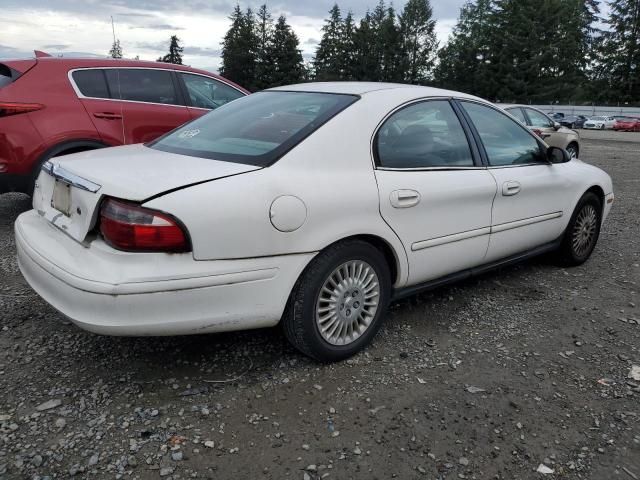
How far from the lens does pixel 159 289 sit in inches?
91.8

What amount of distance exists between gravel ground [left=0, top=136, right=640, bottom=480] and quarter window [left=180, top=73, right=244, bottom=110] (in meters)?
3.28

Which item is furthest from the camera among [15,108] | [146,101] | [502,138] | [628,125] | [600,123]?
[600,123]

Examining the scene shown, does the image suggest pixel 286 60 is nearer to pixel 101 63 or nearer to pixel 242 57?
pixel 242 57

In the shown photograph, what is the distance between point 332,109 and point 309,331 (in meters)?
1.21

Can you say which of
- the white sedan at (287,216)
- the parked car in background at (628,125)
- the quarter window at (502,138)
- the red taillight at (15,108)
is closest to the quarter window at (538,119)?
the quarter window at (502,138)

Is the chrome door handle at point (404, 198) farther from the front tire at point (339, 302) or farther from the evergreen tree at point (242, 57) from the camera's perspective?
the evergreen tree at point (242, 57)

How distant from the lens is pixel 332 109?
9.93 feet

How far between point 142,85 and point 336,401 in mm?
4567

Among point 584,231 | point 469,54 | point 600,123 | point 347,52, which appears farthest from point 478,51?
point 584,231

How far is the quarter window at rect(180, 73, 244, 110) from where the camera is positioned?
20.5ft

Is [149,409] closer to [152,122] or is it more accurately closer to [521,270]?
[521,270]

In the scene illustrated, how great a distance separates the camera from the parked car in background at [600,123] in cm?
4191

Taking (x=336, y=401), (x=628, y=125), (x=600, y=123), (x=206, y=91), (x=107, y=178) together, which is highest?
(x=206, y=91)

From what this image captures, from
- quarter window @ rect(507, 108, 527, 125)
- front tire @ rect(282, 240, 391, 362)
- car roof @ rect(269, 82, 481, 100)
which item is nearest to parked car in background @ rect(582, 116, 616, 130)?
quarter window @ rect(507, 108, 527, 125)
